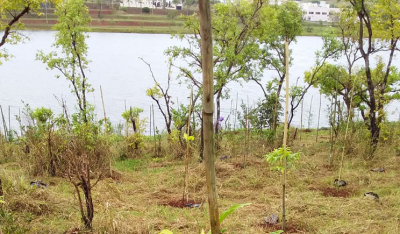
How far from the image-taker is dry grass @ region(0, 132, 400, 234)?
12.5 feet

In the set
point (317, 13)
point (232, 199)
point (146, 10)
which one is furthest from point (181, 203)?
point (317, 13)

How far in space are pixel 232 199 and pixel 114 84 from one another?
14.2m

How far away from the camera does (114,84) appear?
60.4ft

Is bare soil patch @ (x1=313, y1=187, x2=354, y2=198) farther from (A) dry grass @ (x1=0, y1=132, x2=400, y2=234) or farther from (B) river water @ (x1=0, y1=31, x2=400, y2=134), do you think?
(B) river water @ (x1=0, y1=31, x2=400, y2=134)

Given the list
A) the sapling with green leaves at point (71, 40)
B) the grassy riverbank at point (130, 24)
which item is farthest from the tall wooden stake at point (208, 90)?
the grassy riverbank at point (130, 24)

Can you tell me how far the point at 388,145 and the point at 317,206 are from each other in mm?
4844

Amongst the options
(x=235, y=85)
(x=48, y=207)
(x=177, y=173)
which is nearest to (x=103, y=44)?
(x=235, y=85)

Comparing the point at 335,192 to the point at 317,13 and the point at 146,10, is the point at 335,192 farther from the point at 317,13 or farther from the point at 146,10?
the point at 317,13

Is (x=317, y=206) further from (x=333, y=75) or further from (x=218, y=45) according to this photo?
(x=333, y=75)

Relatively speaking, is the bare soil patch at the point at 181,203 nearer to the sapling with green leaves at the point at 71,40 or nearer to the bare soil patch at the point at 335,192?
the bare soil patch at the point at 335,192

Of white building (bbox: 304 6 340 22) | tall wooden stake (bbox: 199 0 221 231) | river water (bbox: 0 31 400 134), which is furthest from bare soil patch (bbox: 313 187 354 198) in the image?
white building (bbox: 304 6 340 22)

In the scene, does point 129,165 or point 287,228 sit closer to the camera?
point 287,228

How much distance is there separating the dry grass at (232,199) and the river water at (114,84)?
383 centimetres

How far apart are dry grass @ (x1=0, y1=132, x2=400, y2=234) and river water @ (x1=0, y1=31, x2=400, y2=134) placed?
3831mm
